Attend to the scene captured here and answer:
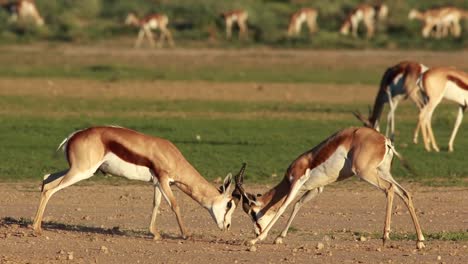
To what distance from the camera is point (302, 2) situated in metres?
55.2

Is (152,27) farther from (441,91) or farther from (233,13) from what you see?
(441,91)

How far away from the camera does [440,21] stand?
46.4 meters

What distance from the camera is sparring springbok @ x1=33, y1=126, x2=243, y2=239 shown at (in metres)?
11.9

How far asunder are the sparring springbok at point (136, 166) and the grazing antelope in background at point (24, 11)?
116 feet

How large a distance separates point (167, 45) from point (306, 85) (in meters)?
13.9

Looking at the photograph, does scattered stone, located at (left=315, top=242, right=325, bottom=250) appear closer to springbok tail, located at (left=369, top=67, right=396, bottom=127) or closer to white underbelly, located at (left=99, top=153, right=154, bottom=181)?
white underbelly, located at (left=99, top=153, right=154, bottom=181)

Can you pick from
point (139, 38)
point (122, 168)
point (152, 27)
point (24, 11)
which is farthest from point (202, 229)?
point (24, 11)

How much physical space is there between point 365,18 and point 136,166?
36.0m

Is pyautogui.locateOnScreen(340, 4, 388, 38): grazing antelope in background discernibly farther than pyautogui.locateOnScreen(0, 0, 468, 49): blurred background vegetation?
Yes

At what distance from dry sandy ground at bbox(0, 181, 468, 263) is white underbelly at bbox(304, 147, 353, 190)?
0.56 m

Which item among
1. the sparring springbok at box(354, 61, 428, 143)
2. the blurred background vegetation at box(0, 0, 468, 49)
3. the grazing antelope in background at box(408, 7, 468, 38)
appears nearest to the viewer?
the sparring springbok at box(354, 61, 428, 143)

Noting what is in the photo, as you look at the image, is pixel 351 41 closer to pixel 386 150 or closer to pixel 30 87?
pixel 30 87

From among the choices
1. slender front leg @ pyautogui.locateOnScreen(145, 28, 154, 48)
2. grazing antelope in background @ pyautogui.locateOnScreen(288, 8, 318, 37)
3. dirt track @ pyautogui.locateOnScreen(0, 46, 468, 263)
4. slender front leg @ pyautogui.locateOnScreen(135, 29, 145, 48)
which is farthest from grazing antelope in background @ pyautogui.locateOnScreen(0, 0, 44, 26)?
dirt track @ pyautogui.locateOnScreen(0, 46, 468, 263)

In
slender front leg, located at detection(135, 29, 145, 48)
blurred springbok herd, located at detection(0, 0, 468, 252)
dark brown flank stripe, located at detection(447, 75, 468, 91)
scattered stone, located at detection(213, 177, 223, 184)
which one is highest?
blurred springbok herd, located at detection(0, 0, 468, 252)
